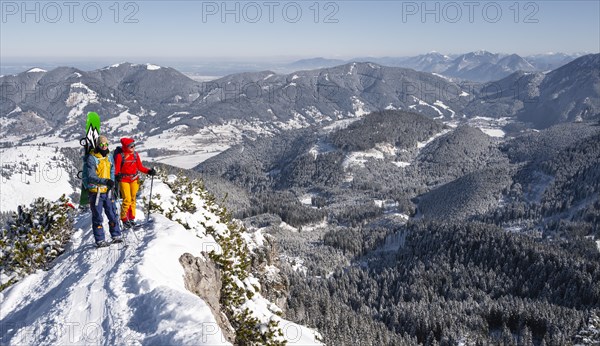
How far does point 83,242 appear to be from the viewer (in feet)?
82.0

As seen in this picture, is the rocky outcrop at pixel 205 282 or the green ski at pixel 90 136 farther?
the green ski at pixel 90 136

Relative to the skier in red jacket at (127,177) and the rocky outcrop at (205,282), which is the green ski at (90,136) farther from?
the rocky outcrop at (205,282)

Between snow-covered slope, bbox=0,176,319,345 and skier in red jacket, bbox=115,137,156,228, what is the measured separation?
1238 millimetres

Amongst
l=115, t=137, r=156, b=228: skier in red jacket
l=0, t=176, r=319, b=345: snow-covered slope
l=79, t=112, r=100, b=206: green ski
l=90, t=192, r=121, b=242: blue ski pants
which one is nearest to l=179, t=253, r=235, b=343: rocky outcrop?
l=0, t=176, r=319, b=345: snow-covered slope

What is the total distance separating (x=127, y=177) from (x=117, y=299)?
9057 millimetres

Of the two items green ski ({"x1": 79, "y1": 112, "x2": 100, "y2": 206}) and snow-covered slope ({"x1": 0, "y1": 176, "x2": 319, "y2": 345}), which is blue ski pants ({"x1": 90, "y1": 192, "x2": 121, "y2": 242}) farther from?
green ski ({"x1": 79, "y1": 112, "x2": 100, "y2": 206})

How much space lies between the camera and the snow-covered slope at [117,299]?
16.2 metres

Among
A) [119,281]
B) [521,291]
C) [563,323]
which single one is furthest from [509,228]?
[119,281]

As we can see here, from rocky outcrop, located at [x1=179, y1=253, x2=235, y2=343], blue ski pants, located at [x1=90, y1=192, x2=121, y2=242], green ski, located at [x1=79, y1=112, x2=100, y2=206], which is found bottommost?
rocky outcrop, located at [x1=179, y1=253, x2=235, y2=343]

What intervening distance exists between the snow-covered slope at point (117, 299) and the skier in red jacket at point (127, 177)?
1238mm

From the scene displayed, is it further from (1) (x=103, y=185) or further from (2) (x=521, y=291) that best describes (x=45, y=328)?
(2) (x=521, y=291)

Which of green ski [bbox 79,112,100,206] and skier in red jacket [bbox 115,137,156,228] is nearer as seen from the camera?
green ski [bbox 79,112,100,206]

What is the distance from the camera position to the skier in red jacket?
2494 centimetres

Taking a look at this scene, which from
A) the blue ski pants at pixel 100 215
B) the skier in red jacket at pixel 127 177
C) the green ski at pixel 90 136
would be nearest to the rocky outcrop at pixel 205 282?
the blue ski pants at pixel 100 215
